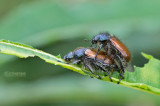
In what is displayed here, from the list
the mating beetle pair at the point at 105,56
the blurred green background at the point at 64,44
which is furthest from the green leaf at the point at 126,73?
the blurred green background at the point at 64,44

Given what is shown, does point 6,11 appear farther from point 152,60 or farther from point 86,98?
point 152,60

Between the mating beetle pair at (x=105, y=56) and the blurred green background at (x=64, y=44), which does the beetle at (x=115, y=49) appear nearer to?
the mating beetle pair at (x=105, y=56)

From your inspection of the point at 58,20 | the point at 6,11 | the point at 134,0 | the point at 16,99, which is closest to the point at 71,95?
the point at 16,99

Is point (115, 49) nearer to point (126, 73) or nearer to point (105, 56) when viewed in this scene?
point (105, 56)

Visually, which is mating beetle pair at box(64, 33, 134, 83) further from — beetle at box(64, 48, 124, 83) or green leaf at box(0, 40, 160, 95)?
green leaf at box(0, 40, 160, 95)

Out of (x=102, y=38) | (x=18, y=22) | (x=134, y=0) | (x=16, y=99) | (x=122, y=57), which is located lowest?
(x=16, y=99)

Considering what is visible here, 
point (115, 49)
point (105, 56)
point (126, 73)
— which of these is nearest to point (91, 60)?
point (105, 56)
